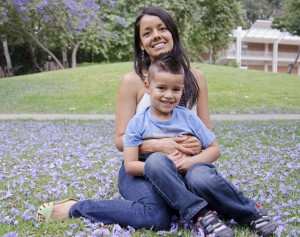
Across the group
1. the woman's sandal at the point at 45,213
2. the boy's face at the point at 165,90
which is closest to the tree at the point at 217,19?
the boy's face at the point at 165,90

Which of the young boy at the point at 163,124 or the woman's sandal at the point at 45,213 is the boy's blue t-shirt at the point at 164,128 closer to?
the young boy at the point at 163,124

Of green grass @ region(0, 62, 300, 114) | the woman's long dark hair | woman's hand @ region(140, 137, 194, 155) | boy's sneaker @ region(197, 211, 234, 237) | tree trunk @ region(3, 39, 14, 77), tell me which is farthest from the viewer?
tree trunk @ region(3, 39, 14, 77)

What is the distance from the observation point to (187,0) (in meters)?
28.8

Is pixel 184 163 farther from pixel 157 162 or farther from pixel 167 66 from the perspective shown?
pixel 167 66

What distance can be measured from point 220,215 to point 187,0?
27372 mm

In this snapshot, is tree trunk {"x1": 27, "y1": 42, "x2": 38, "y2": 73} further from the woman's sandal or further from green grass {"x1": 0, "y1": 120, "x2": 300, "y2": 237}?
the woman's sandal

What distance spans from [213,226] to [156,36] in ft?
4.93

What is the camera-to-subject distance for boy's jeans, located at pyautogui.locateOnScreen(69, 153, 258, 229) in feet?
9.00

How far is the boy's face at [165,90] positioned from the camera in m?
2.86

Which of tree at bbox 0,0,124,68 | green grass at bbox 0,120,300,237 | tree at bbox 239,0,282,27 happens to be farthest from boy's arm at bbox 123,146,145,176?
tree at bbox 239,0,282,27

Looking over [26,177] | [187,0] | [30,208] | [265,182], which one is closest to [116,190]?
[30,208]

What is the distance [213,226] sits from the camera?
2615 millimetres

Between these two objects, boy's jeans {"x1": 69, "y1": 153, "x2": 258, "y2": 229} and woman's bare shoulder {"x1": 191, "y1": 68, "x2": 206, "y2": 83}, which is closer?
boy's jeans {"x1": 69, "y1": 153, "x2": 258, "y2": 229}

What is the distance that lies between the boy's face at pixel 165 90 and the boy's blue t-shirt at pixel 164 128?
0.11 metres
